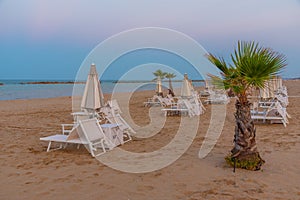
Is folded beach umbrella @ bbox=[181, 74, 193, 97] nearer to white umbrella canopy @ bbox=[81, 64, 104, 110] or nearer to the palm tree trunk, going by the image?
white umbrella canopy @ bbox=[81, 64, 104, 110]

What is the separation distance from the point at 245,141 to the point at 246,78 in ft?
2.95

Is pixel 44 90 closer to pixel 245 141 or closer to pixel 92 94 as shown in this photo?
pixel 92 94

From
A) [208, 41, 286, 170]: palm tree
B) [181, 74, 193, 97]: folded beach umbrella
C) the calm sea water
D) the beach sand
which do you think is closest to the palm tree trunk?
[208, 41, 286, 170]: palm tree

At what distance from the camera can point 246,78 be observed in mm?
3625

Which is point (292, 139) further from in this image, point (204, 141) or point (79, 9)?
point (79, 9)

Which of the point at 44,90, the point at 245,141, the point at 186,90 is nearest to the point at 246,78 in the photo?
the point at 245,141

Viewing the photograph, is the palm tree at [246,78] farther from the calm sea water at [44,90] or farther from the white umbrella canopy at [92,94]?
the calm sea water at [44,90]

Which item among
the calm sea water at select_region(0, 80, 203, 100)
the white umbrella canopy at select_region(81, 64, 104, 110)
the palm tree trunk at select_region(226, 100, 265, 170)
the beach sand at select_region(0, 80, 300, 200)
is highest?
the calm sea water at select_region(0, 80, 203, 100)

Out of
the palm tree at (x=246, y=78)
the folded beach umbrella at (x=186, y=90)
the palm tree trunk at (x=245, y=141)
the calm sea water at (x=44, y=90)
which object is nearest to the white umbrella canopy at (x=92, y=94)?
the palm tree at (x=246, y=78)

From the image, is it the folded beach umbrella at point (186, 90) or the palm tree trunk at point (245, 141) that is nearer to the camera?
the palm tree trunk at point (245, 141)

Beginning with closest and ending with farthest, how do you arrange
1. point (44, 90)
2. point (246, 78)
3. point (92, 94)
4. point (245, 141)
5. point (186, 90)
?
1. point (246, 78)
2. point (245, 141)
3. point (92, 94)
4. point (186, 90)
5. point (44, 90)

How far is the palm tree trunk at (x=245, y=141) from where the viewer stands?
3.77 metres

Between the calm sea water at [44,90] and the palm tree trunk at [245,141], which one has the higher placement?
the calm sea water at [44,90]

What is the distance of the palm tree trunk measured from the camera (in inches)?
148
